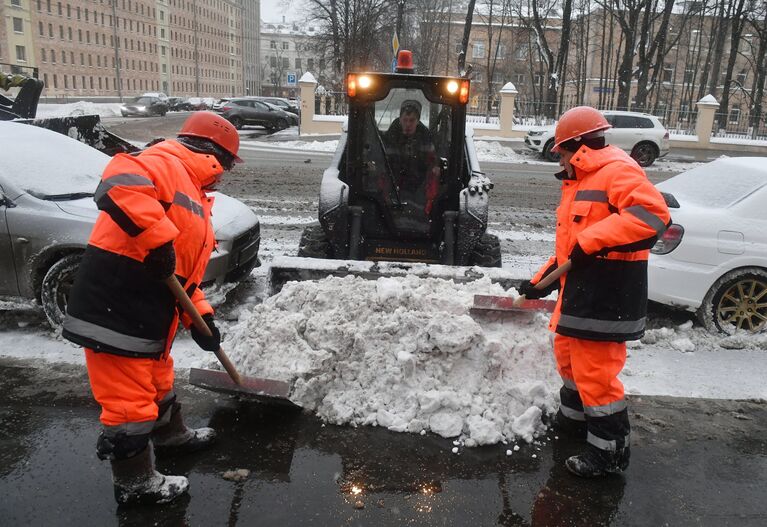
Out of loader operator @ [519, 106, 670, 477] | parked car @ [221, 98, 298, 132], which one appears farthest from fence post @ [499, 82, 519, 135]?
loader operator @ [519, 106, 670, 477]

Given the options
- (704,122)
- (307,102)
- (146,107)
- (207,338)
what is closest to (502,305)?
(207,338)

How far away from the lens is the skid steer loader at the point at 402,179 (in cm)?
549

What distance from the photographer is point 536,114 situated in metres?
27.7

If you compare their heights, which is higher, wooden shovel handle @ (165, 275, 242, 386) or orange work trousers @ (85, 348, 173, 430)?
wooden shovel handle @ (165, 275, 242, 386)

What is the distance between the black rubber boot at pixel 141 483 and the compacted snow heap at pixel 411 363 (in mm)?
1014

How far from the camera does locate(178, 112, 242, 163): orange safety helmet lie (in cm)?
304

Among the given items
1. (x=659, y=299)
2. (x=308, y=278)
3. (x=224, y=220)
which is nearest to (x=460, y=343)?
(x=308, y=278)

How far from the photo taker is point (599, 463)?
3.23 meters

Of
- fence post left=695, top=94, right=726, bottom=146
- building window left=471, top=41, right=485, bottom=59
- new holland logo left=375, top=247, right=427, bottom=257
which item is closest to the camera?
new holland logo left=375, top=247, right=427, bottom=257

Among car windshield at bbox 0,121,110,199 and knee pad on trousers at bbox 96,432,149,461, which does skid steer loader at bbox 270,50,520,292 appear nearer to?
car windshield at bbox 0,121,110,199

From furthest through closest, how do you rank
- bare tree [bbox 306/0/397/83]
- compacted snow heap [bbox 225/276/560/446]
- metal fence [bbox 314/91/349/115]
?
bare tree [bbox 306/0/397/83]
metal fence [bbox 314/91/349/115]
compacted snow heap [bbox 225/276/560/446]

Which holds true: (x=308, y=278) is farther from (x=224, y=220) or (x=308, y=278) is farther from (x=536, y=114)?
(x=536, y=114)

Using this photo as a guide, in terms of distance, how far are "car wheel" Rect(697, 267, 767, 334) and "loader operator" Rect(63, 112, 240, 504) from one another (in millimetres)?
4368

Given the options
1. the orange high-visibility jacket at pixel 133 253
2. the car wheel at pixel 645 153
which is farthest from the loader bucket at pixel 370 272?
the car wheel at pixel 645 153
